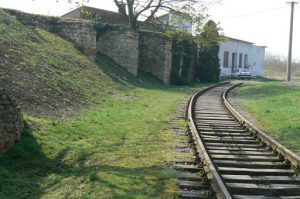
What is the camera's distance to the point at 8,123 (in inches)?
321

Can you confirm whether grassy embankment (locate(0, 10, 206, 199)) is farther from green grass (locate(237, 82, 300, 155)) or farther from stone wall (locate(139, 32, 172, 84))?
stone wall (locate(139, 32, 172, 84))

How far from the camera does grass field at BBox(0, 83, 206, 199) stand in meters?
6.55

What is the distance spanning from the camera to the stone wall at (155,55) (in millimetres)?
33406

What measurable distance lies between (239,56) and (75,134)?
188ft

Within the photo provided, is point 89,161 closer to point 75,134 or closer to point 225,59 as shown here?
point 75,134

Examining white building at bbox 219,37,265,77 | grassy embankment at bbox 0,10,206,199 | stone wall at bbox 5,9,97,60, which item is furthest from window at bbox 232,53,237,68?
grassy embankment at bbox 0,10,206,199

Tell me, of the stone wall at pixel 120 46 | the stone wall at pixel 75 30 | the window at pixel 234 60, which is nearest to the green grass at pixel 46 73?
the stone wall at pixel 75 30

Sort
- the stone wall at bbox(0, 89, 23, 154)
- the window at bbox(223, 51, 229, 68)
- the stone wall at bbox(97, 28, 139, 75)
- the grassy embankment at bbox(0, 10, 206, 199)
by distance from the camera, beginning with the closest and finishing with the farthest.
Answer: the grassy embankment at bbox(0, 10, 206, 199), the stone wall at bbox(0, 89, 23, 154), the stone wall at bbox(97, 28, 139, 75), the window at bbox(223, 51, 229, 68)

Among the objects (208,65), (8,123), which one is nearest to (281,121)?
(8,123)

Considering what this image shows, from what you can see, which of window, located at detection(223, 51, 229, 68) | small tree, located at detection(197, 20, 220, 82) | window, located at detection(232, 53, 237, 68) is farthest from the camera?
window, located at detection(232, 53, 237, 68)

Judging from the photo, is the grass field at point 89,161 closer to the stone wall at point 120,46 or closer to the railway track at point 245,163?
the railway track at point 245,163

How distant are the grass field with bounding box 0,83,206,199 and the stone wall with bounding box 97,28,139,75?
17.7 m

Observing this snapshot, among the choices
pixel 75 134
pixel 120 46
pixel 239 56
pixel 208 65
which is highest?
pixel 239 56

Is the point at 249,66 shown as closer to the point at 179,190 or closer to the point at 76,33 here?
the point at 76,33
